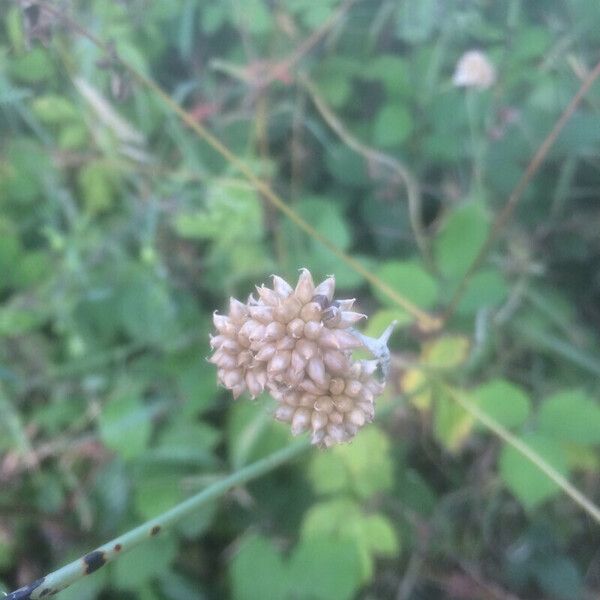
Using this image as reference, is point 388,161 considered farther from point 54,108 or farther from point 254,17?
point 54,108

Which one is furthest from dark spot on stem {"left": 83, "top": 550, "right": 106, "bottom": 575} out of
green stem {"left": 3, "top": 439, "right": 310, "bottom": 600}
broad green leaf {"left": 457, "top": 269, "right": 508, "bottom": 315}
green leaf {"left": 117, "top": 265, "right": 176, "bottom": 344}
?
broad green leaf {"left": 457, "top": 269, "right": 508, "bottom": 315}

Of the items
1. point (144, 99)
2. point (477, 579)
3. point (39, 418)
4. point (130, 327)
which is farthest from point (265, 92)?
point (477, 579)

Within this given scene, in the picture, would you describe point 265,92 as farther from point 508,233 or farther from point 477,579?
point 477,579

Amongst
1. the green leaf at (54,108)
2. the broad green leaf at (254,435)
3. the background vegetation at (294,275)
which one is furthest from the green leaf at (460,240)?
the green leaf at (54,108)

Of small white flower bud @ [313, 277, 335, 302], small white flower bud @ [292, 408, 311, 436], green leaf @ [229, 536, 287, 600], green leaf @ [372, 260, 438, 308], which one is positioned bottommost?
green leaf @ [229, 536, 287, 600]

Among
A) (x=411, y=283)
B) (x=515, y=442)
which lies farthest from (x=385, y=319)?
(x=515, y=442)

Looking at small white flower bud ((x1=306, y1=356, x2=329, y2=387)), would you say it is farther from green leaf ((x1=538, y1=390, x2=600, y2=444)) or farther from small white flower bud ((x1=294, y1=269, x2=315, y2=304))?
green leaf ((x1=538, y1=390, x2=600, y2=444))
